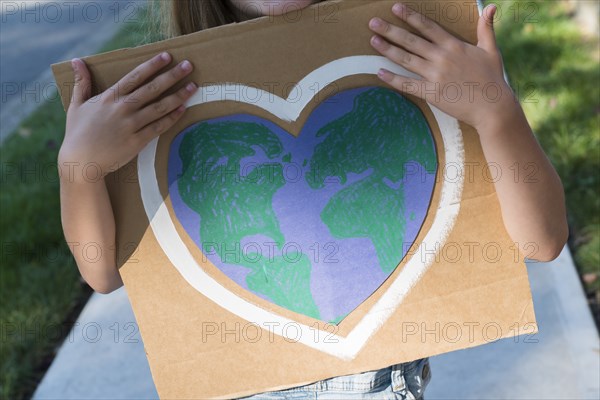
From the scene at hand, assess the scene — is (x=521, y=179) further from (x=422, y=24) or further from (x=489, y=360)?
(x=489, y=360)

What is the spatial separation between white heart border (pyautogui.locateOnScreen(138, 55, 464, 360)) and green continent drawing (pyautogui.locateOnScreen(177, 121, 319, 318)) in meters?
0.04

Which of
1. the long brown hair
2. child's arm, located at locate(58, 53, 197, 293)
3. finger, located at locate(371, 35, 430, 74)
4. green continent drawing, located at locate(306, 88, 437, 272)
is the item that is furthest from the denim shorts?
Answer: the long brown hair

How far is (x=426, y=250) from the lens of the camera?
4.28 feet

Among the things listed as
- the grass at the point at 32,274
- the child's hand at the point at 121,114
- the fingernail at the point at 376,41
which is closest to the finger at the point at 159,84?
the child's hand at the point at 121,114

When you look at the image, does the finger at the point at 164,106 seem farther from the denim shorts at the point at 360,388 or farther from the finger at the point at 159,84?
the denim shorts at the point at 360,388

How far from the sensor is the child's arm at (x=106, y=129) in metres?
1.25

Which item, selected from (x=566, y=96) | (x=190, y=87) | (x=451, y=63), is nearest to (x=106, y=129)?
(x=190, y=87)

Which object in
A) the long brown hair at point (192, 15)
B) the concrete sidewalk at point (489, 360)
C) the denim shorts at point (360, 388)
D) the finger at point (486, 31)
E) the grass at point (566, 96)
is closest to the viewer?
the finger at point (486, 31)

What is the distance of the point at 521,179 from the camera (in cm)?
125

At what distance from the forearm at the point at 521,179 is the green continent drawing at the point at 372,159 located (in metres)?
0.11

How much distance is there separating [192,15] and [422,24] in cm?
59

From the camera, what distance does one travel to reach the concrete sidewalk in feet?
6.90

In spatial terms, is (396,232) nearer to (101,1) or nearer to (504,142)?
(504,142)

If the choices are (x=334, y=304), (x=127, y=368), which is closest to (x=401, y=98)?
(x=334, y=304)
